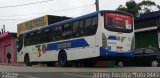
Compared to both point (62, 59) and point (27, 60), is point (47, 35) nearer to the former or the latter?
point (62, 59)

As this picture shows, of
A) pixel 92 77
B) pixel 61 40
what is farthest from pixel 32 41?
pixel 92 77

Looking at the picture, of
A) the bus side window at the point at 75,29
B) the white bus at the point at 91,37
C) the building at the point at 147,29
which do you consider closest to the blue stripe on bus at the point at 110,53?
the white bus at the point at 91,37

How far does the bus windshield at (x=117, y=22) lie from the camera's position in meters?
22.1

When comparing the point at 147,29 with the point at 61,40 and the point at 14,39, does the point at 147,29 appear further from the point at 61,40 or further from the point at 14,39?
the point at 14,39

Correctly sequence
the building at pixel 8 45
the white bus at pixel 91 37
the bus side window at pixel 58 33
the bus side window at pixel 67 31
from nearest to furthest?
the white bus at pixel 91 37, the bus side window at pixel 67 31, the bus side window at pixel 58 33, the building at pixel 8 45

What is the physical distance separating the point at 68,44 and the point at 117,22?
12.9ft

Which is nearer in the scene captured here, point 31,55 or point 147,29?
point 31,55

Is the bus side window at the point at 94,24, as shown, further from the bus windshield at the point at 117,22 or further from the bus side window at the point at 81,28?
the bus side window at the point at 81,28

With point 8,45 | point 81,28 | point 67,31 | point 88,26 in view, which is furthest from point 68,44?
point 8,45

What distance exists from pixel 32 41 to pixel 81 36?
300 inches

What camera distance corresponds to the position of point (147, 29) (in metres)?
34.1

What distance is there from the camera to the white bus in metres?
21.9

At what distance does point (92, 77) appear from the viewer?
14.9 meters

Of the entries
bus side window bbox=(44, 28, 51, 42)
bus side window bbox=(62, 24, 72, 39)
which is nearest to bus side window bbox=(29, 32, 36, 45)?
bus side window bbox=(44, 28, 51, 42)
